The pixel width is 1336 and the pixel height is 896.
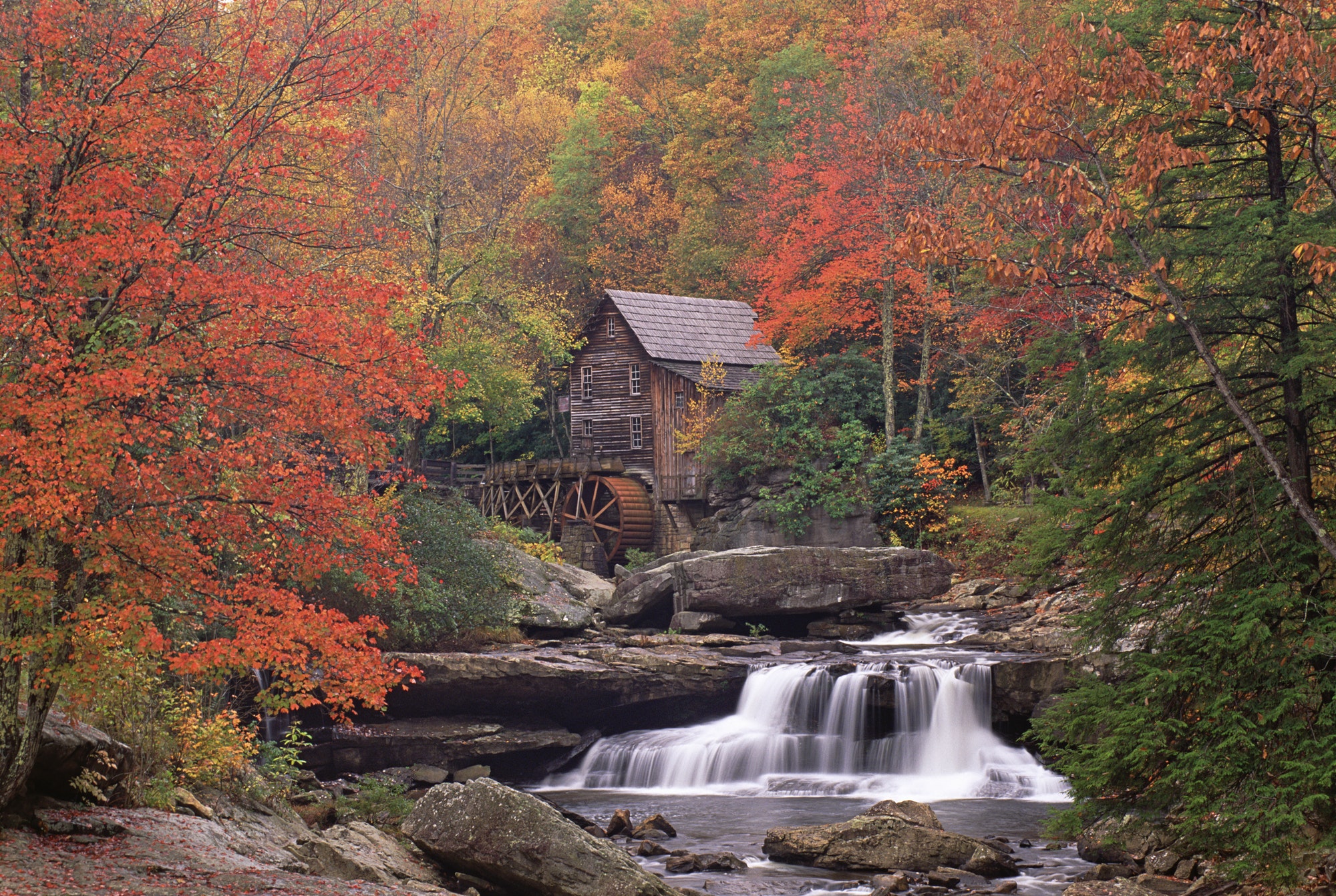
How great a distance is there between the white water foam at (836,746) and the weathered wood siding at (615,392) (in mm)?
17897

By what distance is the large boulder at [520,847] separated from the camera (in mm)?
9281

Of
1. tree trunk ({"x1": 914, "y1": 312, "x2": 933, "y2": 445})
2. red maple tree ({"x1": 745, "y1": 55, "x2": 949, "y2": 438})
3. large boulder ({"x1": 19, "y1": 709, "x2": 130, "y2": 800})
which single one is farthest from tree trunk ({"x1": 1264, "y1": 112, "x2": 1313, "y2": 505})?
tree trunk ({"x1": 914, "y1": 312, "x2": 933, "y2": 445})

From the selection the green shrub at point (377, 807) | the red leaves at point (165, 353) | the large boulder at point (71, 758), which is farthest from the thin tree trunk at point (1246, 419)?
the green shrub at point (377, 807)

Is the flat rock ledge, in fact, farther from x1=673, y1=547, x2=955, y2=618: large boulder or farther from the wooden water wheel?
the wooden water wheel

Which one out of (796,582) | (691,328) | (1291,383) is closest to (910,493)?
(796,582)

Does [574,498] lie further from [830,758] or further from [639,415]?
[830,758]

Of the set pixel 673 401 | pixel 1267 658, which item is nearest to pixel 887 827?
pixel 1267 658

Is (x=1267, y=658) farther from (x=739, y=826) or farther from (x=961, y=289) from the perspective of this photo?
(x=961, y=289)

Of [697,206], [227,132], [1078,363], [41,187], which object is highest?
[697,206]

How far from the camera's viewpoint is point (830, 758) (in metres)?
17.1

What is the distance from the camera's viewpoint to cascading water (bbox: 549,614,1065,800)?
16.2 m

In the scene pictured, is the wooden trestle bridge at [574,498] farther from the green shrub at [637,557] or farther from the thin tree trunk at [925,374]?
the thin tree trunk at [925,374]

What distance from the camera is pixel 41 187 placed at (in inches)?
301

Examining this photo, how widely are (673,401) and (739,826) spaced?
71.7ft
